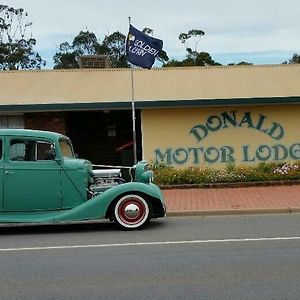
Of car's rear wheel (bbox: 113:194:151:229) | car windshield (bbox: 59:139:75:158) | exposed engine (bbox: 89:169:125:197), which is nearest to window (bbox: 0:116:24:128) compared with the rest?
car windshield (bbox: 59:139:75:158)

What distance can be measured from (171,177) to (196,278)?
936 centimetres

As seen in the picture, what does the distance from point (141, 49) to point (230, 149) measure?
14.3 ft

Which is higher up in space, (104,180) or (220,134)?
(220,134)

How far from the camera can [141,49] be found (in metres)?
15.6

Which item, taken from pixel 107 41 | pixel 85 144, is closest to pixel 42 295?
pixel 85 144

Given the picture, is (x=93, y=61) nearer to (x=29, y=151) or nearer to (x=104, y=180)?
(x=104, y=180)

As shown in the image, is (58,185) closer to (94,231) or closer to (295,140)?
(94,231)

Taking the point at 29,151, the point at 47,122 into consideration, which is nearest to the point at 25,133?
the point at 29,151

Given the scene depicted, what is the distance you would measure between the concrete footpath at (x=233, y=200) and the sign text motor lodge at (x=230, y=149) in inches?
95.6

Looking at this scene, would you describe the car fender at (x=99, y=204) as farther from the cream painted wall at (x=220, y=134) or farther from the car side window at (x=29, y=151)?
the cream painted wall at (x=220, y=134)

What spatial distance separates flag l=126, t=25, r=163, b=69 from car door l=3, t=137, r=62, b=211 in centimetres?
666

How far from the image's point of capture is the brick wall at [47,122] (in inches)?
720

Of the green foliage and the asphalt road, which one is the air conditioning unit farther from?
the asphalt road

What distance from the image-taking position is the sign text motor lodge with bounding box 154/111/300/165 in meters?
17.3
